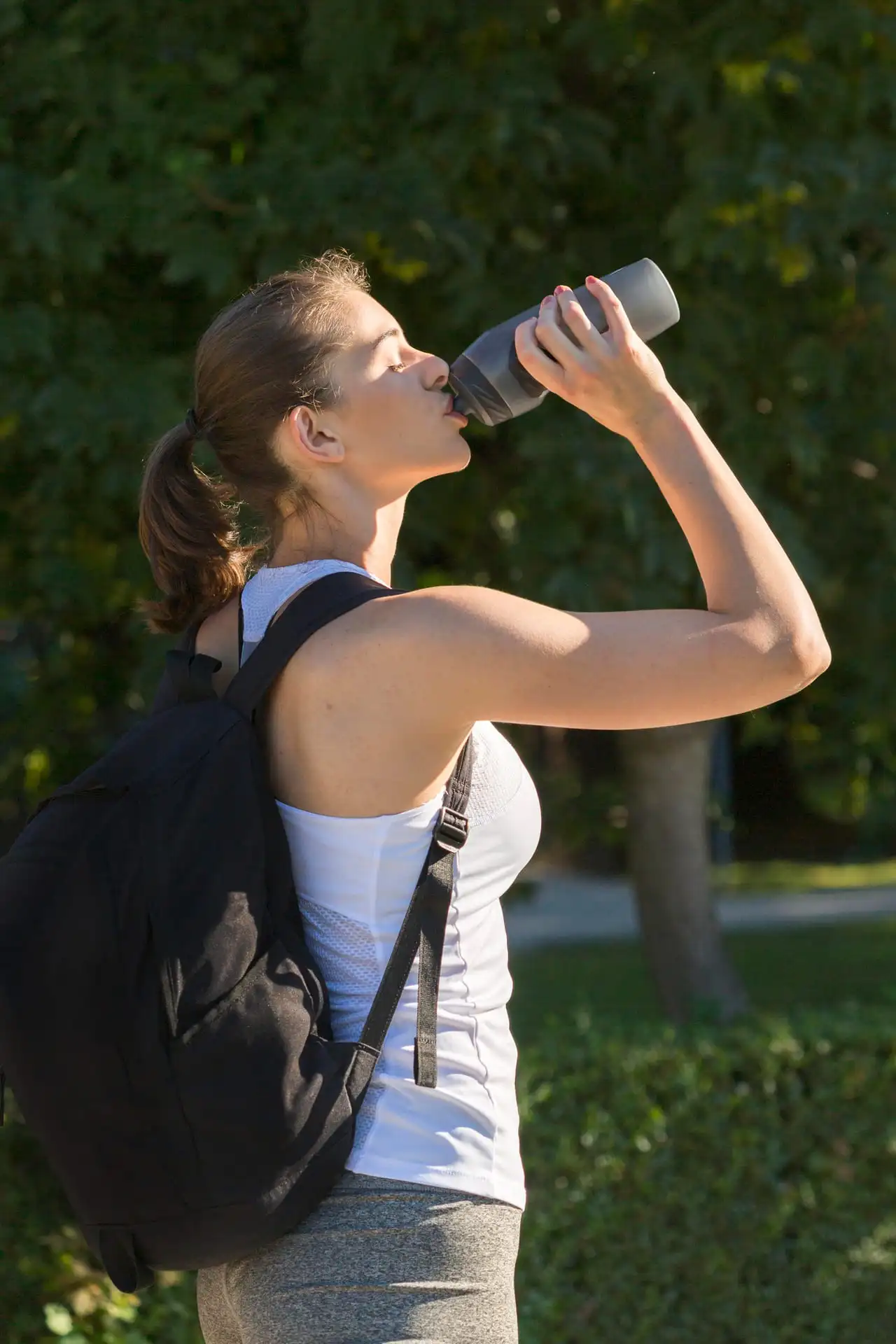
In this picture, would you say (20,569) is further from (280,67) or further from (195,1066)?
(195,1066)

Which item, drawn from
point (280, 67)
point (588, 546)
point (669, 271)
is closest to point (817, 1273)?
point (588, 546)

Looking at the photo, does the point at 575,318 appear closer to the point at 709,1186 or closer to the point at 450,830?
the point at 450,830

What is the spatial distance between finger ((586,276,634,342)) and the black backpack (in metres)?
0.56

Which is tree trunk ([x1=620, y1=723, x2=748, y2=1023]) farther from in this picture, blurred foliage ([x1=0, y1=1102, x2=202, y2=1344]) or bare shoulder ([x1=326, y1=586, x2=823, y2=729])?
bare shoulder ([x1=326, y1=586, x2=823, y2=729])

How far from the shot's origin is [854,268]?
14.3 feet

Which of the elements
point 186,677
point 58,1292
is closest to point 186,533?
point 186,677

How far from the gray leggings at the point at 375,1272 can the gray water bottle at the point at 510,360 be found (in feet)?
2.70

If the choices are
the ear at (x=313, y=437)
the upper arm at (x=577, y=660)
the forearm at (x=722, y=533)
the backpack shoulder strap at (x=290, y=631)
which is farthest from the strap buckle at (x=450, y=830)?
the ear at (x=313, y=437)

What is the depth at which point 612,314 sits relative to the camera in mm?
1611

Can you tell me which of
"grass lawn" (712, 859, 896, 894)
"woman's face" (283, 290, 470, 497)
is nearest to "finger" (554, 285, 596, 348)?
"woman's face" (283, 290, 470, 497)

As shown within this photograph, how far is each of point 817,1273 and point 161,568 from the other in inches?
117

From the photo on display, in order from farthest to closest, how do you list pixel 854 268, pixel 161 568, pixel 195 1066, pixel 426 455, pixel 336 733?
pixel 854 268 → pixel 161 568 → pixel 426 455 → pixel 336 733 → pixel 195 1066

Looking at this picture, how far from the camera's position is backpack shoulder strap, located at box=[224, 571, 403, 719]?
156 centimetres

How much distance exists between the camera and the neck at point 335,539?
174 cm
